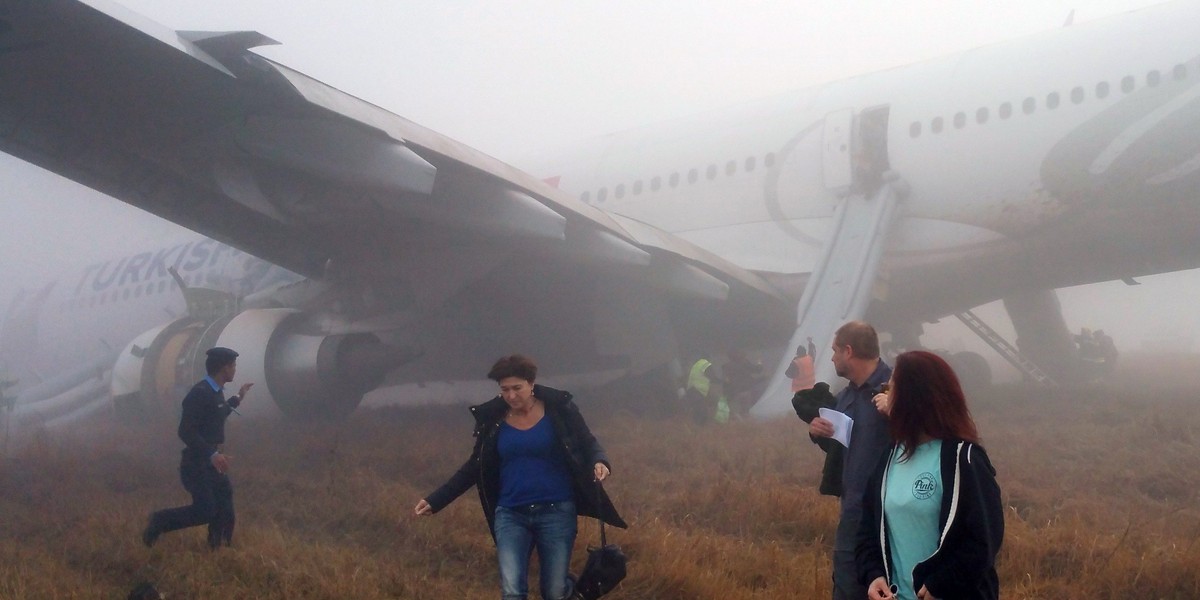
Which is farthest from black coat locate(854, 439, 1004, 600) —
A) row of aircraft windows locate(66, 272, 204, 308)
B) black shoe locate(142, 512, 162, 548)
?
row of aircraft windows locate(66, 272, 204, 308)

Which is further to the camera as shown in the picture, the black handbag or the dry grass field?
the dry grass field

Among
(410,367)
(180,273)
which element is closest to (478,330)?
(410,367)

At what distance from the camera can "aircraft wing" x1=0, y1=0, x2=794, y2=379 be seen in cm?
660

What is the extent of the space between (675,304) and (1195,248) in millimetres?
5873

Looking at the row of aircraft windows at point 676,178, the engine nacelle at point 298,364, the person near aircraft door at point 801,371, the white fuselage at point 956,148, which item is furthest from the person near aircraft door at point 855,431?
the row of aircraft windows at point 676,178

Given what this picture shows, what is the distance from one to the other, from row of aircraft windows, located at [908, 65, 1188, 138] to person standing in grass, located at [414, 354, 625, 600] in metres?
8.38

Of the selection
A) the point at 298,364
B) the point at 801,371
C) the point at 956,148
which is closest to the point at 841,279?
the point at 801,371

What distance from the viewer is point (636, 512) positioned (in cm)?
603

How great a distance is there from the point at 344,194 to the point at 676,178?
19.4ft

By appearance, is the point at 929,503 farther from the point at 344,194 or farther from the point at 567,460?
the point at 344,194

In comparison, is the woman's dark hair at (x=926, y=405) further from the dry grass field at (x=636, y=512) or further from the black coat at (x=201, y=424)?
the black coat at (x=201, y=424)

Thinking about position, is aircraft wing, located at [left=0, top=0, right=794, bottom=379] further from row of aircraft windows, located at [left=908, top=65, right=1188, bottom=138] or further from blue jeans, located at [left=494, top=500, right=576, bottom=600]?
blue jeans, located at [left=494, top=500, right=576, bottom=600]

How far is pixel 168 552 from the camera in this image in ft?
16.7

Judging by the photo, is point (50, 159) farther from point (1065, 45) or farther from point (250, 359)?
point (1065, 45)
